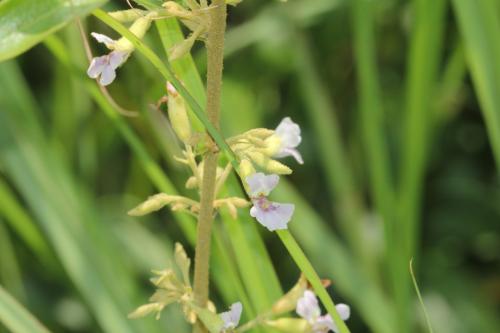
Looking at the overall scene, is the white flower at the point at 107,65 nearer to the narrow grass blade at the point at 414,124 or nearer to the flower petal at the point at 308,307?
the flower petal at the point at 308,307

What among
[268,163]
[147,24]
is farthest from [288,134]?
[147,24]

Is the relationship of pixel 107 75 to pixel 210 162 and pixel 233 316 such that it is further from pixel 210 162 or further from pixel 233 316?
pixel 233 316

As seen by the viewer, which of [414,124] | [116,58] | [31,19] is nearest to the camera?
[31,19]

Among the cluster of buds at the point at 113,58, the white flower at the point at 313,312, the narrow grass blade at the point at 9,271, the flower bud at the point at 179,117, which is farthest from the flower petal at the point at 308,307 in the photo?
the narrow grass blade at the point at 9,271

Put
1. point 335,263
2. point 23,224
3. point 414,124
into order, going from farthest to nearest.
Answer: point 335,263 < point 23,224 < point 414,124

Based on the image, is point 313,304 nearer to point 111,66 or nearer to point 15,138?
point 111,66
